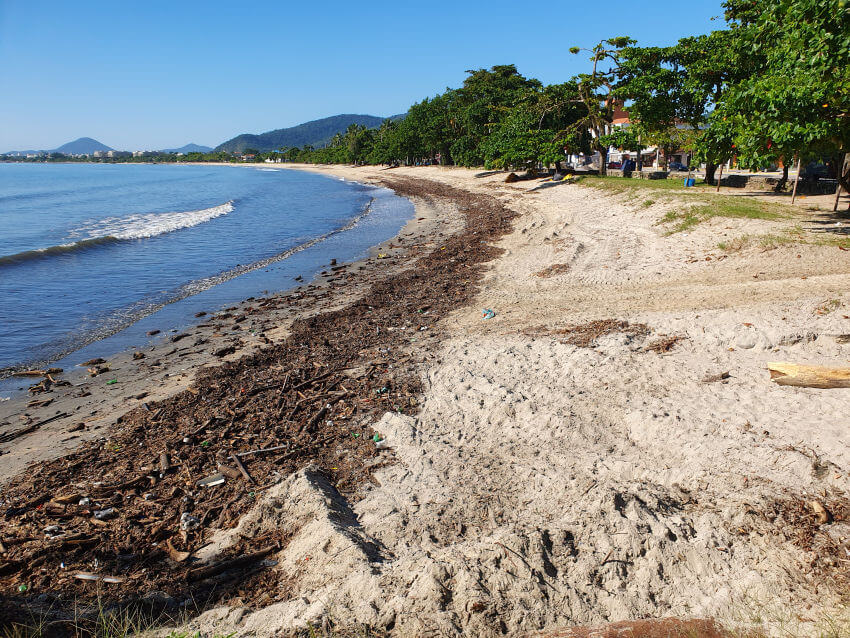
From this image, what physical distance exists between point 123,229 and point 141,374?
1029 inches

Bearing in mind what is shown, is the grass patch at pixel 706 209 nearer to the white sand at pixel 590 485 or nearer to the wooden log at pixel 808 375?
the white sand at pixel 590 485

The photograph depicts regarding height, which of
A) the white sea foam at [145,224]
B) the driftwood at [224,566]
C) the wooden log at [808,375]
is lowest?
the driftwood at [224,566]

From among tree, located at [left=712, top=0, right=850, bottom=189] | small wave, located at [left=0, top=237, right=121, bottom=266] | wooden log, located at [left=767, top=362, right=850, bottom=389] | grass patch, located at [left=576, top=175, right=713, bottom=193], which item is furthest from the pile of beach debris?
small wave, located at [left=0, top=237, right=121, bottom=266]

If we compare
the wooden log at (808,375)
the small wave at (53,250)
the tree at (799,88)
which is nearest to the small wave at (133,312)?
the small wave at (53,250)

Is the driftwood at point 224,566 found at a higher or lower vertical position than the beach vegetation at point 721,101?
lower

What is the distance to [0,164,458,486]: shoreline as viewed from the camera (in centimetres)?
748

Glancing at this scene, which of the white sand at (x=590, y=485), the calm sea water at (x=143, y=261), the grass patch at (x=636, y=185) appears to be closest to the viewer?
the white sand at (x=590, y=485)

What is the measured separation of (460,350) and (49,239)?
93.8 feet

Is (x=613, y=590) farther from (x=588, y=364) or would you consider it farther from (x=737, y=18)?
(x=737, y=18)

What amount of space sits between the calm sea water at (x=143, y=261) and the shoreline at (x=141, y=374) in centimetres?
104

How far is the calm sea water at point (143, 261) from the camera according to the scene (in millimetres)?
12820

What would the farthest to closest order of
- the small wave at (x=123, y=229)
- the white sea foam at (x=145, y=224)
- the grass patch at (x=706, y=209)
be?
the white sea foam at (x=145, y=224), the small wave at (x=123, y=229), the grass patch at (x=706, y=209)

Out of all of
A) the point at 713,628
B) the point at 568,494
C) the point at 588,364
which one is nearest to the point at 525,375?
the point at 588,364

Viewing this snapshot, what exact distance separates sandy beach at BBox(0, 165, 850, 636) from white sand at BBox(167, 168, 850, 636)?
0.08 feet
